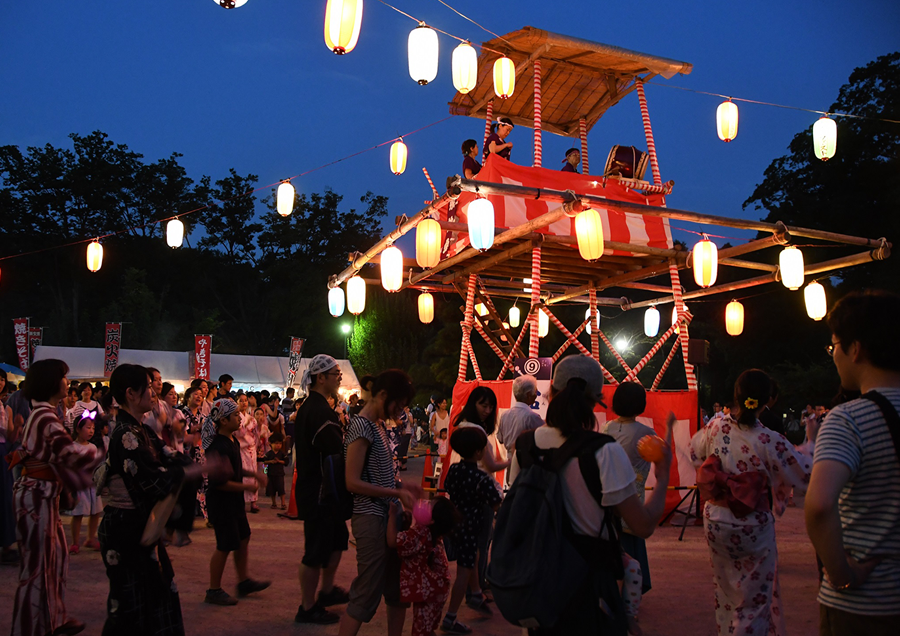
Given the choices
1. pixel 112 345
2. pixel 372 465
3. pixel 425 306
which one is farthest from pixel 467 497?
pixel 112 345

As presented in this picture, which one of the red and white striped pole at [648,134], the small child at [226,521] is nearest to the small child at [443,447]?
the small child at [226,521]

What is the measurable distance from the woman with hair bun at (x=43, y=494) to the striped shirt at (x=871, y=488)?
377 cm

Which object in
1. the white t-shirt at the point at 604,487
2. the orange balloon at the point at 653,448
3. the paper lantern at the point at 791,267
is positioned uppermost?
the paper lantern at the point at 791,267

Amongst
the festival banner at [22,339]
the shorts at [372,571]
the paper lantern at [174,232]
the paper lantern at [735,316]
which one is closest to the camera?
the shorts at [372,571]

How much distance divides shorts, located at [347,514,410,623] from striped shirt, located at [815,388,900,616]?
242cm

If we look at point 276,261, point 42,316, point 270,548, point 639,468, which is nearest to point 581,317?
point 270,548

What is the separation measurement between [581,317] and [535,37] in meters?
17.5

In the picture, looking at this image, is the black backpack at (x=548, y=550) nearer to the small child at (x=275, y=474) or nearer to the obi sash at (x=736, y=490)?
the obi sash at (x=736, y=490)

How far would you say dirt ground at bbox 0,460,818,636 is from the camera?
4645 millimetres

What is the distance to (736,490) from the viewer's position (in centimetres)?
367

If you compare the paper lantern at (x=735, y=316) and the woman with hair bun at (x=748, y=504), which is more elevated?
the paper lantern at (x=735, y=316)

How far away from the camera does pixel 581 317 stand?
25.4m

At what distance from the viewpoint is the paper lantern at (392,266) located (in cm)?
985

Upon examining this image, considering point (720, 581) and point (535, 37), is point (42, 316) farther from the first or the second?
point (720, 581)
